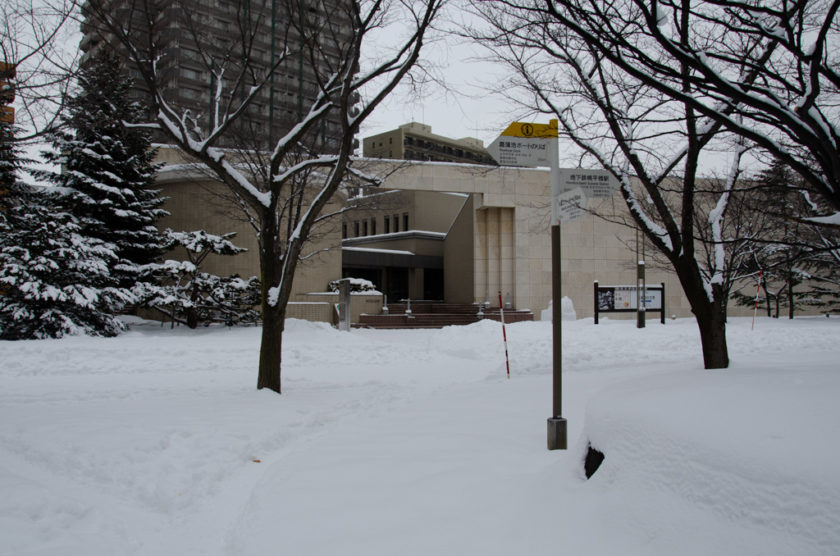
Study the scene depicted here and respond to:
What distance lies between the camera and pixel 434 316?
26.4 metres

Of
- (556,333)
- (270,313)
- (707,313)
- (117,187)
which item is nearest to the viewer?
(556,333)

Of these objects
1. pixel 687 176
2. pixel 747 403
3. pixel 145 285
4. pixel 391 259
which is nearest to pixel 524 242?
pixel 391 259

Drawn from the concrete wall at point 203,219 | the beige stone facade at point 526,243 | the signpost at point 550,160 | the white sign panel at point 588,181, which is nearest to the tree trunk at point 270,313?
the signpost at point 550,160

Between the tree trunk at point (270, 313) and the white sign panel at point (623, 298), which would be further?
the white sign panel at point (623, 298)

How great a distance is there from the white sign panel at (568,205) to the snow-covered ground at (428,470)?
159 cm

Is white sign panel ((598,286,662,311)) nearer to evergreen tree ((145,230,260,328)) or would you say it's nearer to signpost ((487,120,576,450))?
evergreen tree ((145,230,260,328))

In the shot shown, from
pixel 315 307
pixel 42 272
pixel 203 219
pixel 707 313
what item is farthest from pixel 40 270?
pixel 707 313

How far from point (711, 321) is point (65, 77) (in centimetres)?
962

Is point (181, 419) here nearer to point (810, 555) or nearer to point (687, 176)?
point (810, 555)

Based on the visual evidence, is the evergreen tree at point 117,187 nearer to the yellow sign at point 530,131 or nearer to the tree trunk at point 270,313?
the tree trunk at point 270,313

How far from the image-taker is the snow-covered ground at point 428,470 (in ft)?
8.12

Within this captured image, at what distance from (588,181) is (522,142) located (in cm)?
84

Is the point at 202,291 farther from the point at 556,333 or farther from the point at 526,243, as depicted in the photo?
the point at 556,333

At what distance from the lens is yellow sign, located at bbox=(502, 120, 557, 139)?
17.9 ft
